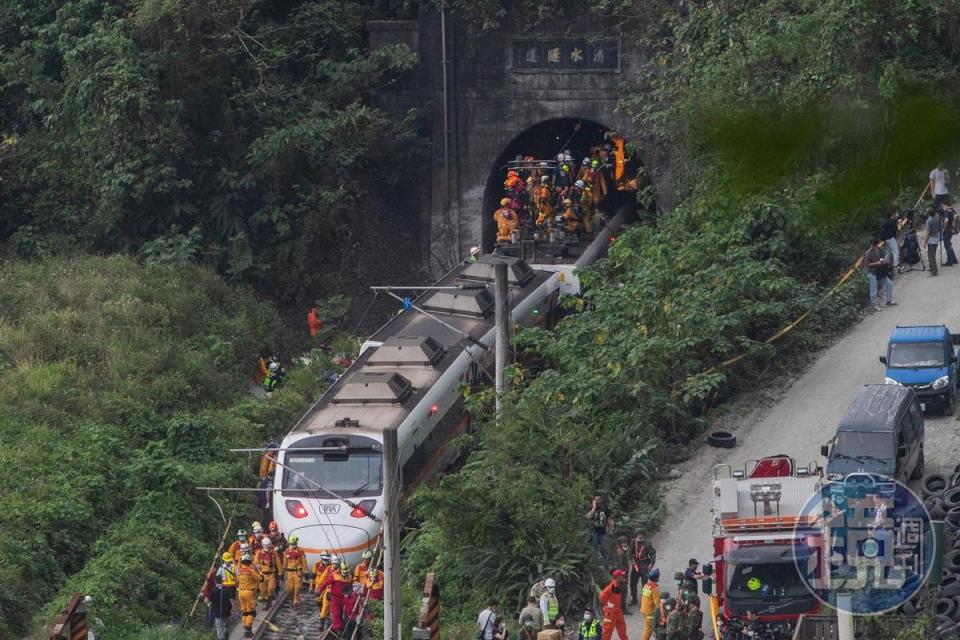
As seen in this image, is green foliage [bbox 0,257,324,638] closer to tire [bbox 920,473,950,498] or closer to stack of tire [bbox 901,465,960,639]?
stack of tire [bbox 901,465,960,639]

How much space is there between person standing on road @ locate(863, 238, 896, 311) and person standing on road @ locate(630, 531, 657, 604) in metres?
10.1

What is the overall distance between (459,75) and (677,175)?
6296mm

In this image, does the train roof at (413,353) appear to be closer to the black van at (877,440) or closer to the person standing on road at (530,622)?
the person standing on road at (530,622)

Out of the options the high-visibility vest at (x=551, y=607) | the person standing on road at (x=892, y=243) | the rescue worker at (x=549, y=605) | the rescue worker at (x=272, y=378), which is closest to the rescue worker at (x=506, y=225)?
the rescue worker at (x=272, y=378)

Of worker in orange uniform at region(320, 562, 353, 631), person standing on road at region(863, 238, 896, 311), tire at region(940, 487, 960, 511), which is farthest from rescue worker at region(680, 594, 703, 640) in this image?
person standing on road at region(863, 238, 896, 311)

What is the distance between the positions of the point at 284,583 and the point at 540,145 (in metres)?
19.2

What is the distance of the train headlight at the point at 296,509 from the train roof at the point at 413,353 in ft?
4.57

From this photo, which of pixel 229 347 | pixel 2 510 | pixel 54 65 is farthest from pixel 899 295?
pixel 54 65

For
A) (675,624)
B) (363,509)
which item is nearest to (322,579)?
(363,509)

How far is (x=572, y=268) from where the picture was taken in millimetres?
31109

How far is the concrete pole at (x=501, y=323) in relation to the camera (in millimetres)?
23203

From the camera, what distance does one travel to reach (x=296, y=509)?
22609 mm

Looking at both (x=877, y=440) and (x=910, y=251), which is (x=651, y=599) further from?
(x=910, y=251)

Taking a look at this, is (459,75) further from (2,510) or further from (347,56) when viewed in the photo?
(2,510)
